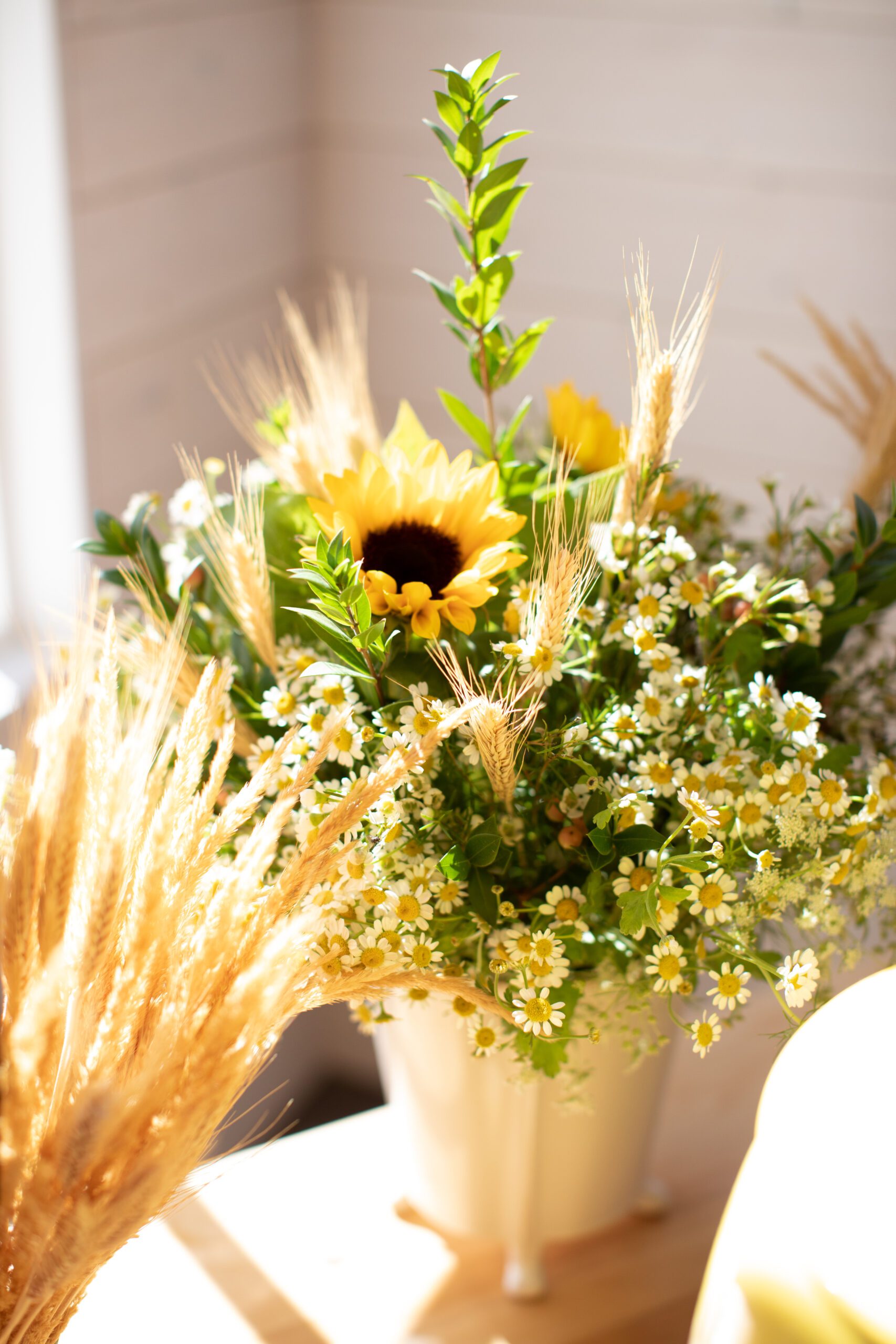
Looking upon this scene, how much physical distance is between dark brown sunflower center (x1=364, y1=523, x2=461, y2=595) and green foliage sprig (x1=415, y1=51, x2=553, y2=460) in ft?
0.23

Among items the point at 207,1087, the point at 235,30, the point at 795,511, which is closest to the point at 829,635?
the point at 795,511

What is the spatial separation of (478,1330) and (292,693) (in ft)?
1.17

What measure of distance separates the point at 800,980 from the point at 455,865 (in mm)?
142

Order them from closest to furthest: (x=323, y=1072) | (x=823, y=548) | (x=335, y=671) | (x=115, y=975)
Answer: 1. (x=115, y=975)
2. (x=335, y=671)
3. (x=823, y=548)
4. (x=323, y=1072)

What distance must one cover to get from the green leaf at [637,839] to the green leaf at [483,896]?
0.06m

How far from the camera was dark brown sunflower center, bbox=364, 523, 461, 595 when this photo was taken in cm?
50

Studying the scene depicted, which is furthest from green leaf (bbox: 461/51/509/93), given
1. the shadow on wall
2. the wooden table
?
the shadow on wall

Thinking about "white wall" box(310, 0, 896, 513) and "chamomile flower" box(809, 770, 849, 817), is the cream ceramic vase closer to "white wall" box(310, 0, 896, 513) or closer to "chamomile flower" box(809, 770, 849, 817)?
"chamomile flower" box(809, 770, 849, 817)

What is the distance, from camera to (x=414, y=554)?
503 millimetres

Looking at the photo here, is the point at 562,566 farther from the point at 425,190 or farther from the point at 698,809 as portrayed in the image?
the point at 425,190

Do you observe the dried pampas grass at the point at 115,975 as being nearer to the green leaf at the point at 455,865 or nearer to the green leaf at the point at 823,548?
the green leaf at the point at 455,865

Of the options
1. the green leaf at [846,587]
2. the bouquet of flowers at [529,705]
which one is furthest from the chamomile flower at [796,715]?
the green leaf at [846,587]

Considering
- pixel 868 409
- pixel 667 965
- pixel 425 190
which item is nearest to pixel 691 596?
pixel 667 965

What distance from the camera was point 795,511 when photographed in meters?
0.67
